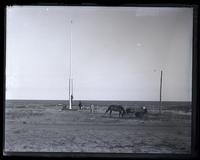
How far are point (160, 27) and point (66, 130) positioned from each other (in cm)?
95

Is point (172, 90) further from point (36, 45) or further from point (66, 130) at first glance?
point (36, 45)

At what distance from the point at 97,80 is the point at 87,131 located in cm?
36

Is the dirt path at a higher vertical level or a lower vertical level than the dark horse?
lower

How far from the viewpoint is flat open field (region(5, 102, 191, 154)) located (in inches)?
86.8

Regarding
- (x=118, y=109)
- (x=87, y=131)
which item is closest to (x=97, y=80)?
(x=118, y=109)

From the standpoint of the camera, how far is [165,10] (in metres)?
2.19

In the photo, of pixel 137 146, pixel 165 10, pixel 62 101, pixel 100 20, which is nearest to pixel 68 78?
pixel 62 101

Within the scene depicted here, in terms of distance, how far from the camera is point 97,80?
88.6 inches

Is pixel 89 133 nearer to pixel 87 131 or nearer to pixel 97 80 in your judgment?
pixel 87 131

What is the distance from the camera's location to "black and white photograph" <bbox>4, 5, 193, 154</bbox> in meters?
2.21

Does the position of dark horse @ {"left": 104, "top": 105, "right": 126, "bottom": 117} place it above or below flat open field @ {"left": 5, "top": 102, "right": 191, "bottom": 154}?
above

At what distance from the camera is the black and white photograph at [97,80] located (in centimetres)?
221

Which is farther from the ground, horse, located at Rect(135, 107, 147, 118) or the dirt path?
horse, located at Rect(135, 107, 147, 118)

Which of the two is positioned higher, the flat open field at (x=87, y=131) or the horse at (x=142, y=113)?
the horse at (x=142, y=113)
